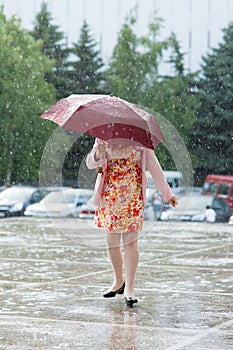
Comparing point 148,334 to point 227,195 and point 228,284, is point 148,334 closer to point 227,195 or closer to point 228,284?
point 228,284

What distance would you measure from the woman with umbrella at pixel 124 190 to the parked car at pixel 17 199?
2371 centimetres

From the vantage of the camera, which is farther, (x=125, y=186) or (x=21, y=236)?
(x=21, y=236)

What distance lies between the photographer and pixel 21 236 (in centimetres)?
1550

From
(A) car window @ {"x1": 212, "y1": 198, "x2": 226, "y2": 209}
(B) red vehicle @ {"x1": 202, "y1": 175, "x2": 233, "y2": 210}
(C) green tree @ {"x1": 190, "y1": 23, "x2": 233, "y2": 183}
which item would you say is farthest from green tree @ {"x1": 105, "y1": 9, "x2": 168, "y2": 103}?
(A) car window @ {"x1": 212, "y1": 198, "x2": 226, "y2": 209}

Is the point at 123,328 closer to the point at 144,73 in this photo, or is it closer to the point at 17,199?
the point at 17,199

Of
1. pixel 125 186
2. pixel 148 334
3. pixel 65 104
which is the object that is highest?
pixel 65 104

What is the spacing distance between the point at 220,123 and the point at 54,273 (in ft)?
161

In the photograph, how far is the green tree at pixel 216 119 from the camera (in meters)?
58.5

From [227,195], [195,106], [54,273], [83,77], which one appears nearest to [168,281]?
[54,273]

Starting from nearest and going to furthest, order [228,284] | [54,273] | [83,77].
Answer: [228,284] → [54,273] → [83,77]

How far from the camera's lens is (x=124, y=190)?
8.12 meters

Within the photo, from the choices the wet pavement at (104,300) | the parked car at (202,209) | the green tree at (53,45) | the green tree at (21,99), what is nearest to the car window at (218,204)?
the parked car at (202,209)

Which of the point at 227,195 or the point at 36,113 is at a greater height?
the point at 36,113

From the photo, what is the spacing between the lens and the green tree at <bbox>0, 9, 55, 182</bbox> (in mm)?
43156
